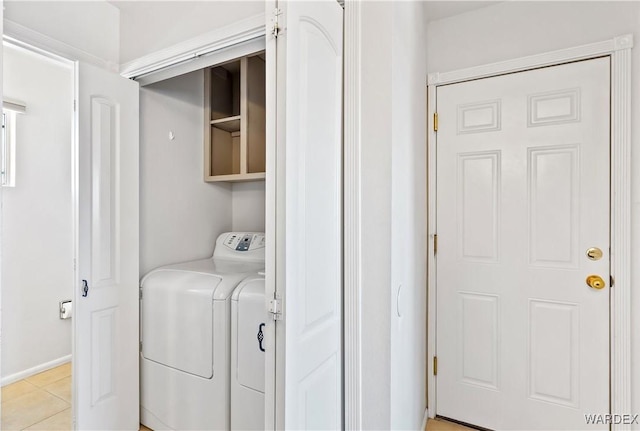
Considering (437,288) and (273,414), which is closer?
(273,414)

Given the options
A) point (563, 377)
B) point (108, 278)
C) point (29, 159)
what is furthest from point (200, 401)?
point (563, 377)

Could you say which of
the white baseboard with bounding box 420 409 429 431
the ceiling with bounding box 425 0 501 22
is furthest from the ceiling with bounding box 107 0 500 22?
the white baseboard with bounding box 420 409 429 431

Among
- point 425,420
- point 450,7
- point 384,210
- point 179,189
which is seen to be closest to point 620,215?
point 384,210

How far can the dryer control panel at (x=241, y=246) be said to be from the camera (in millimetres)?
2178

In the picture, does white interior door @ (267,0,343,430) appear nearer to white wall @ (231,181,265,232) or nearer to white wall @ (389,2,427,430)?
white wall @ (389,2,427,430)

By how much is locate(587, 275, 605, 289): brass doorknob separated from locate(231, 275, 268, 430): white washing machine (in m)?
1.66

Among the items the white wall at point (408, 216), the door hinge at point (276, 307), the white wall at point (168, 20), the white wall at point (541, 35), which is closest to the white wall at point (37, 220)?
the white wall at point (168, 20)

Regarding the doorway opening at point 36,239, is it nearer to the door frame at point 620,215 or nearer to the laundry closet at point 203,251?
the laundry closet at point 203,251

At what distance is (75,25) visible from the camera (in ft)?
5.13

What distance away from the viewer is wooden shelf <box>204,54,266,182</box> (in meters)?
2.16

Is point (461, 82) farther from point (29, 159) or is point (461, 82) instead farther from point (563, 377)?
point (29, 159)

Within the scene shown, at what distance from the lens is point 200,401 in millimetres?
1646

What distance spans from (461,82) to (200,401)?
2.26m

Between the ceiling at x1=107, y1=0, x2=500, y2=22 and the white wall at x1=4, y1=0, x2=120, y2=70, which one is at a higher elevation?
the ceiling at x1=107, y1=0, x2=500, y2=22
